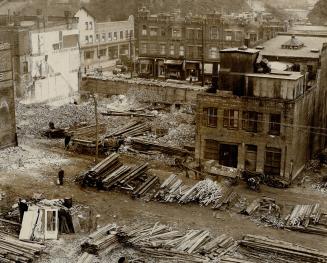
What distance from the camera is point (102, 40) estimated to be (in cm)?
8700

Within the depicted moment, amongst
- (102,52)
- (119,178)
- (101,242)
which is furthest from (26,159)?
(102,52)

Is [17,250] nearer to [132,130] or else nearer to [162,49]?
[132,130]

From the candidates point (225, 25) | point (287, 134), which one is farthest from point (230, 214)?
point (225, 25)

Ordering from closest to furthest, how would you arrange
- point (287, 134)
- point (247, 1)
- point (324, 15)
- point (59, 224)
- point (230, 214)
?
1. point (59, 224)
2. point (230, 214)
3. point (287, 134)
4. point (324, 15)
5. point (247, 1)

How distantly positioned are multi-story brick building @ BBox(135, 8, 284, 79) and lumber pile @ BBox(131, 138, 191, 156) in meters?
29.7

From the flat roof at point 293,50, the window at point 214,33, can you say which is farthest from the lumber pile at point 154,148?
the window at point 214,33

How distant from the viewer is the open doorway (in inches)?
1689

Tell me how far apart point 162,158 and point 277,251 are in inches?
731

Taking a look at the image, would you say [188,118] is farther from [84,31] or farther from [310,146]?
[84,31]

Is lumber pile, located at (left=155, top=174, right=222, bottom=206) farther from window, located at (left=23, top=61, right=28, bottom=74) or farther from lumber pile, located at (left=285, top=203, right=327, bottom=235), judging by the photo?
window, located at (left=23, top=61, right=28, bottom=74)

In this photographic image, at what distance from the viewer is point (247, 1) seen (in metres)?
130

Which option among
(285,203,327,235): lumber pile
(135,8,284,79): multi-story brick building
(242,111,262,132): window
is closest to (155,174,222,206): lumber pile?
(285,203,327,235): lumber pile

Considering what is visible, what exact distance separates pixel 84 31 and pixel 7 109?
38945 mm

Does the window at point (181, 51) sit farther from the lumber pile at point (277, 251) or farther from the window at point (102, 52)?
the lumber pile at point (277, 251)
